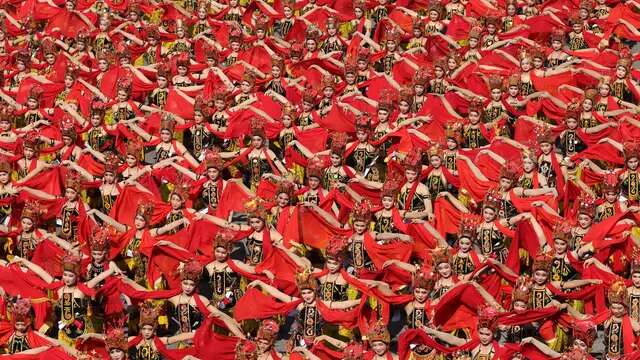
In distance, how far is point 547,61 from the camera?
30.5 m

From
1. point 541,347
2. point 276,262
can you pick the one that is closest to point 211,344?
point 276,262

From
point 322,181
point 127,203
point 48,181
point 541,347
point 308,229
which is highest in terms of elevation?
point 541,347

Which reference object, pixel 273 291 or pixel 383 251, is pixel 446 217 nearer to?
pixel 383 251

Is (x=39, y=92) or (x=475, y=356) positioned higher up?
(x=475, y=356)

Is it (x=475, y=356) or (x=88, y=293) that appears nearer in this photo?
(x=475, y=356)

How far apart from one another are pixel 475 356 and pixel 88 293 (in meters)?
5.30

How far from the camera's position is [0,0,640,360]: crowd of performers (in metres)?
21.6

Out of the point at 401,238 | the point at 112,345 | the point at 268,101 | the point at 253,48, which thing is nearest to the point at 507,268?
the point at 401,238

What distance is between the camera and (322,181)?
25188 millimetres

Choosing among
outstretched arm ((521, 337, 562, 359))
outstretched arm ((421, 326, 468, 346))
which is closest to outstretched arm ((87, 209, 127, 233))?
outstretched arm ((421, 326, 468, 346))

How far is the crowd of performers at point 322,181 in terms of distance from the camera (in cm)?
2158

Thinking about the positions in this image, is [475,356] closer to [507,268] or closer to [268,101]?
[507,268]

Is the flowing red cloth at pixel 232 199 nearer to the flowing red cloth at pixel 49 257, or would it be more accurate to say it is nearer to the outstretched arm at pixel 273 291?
the flowing red cloth at pixel 49 257

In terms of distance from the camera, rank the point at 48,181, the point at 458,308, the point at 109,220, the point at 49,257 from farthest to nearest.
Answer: the point at 48,181 → the point at 109,220 → the point at 49,257 → the point at 458,308
